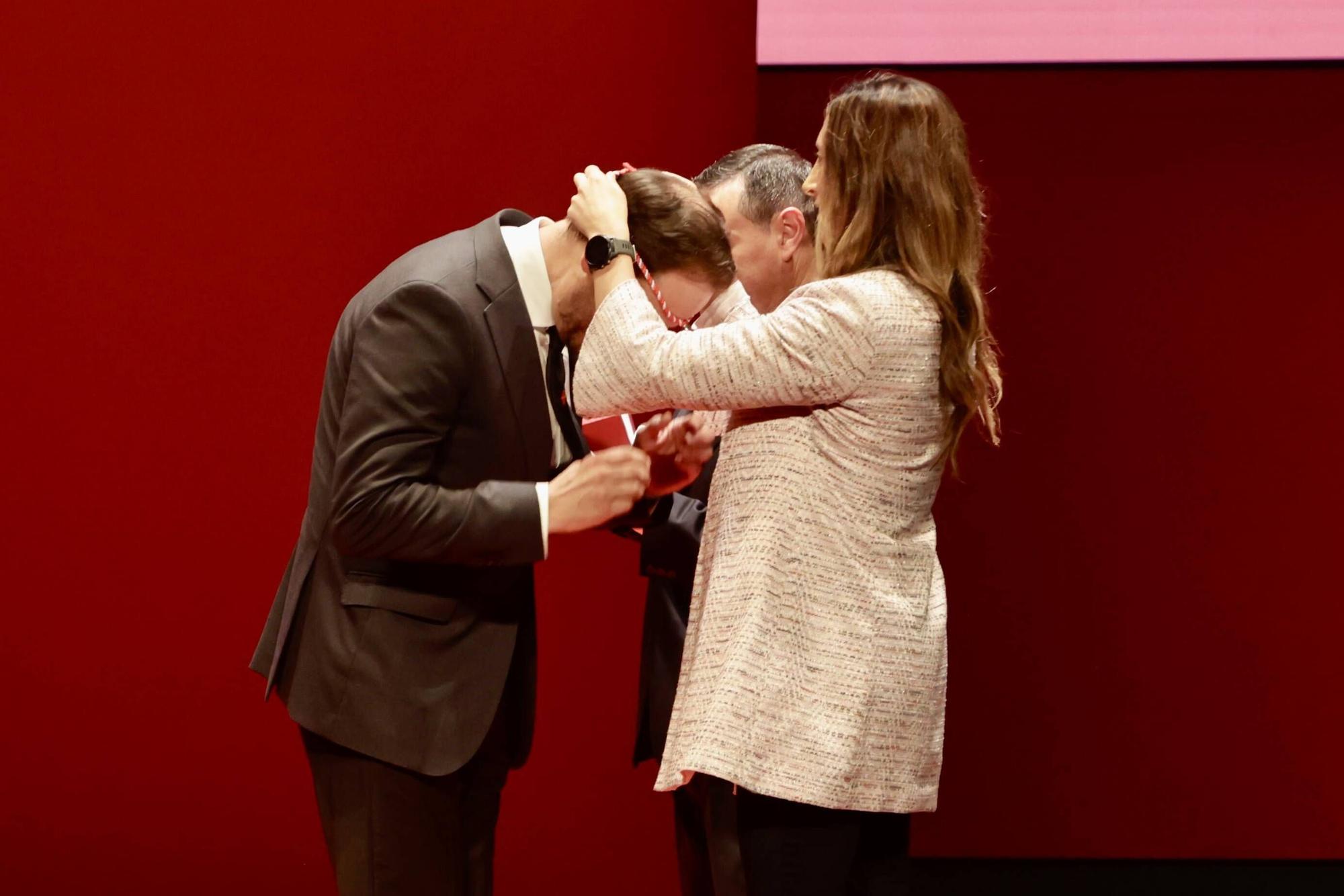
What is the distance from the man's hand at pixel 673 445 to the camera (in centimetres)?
184

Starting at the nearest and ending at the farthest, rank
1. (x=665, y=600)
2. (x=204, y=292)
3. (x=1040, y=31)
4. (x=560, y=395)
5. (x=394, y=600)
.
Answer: (x=394, y=600), (x=560, y=395), (x=665, y=600), (x=204, y=292), (x=1040, y=31)

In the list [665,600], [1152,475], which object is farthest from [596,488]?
[1152,475]

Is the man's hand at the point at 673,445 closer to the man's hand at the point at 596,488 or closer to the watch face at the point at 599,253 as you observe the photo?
the man's hand at the point at 596,488

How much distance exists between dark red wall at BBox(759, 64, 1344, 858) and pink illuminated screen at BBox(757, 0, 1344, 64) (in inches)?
2.0

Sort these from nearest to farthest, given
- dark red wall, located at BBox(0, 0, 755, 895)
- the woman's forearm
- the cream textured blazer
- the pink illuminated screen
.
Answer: the cream textured blazer < the woman's forearm < dark red wall, located at BBox(0, 0, 755, 895) < the pink illuminated screen

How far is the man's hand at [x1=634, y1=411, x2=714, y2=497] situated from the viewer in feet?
6.05

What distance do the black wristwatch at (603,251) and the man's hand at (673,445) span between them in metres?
0.31

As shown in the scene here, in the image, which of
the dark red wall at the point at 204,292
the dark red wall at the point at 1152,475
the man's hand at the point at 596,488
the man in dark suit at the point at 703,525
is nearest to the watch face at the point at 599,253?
the man's hand at the point at 596,488

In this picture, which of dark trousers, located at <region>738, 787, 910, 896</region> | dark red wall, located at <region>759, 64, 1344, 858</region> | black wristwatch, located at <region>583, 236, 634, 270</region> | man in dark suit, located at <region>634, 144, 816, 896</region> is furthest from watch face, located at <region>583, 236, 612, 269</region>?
dark red wall, located at <region>759, 64, 1344, 858</region>

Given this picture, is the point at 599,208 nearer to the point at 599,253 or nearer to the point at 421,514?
the point at 599,253

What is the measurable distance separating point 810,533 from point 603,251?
426 millimetres

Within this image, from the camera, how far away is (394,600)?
1.69 metres

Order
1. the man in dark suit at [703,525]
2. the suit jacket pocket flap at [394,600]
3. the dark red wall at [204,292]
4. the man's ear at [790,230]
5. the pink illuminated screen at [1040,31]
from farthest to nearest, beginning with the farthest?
the pink illuminated screen at [1040,31] → the dark red wall at [204,292] → the man's ear at [790,230] → the man in dark suit at [703,525] → the suit jacket pocket flap at [394,600]

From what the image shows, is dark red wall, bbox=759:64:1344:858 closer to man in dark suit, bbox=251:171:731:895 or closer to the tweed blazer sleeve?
man in dark suit, bbox=251:171:731:895
